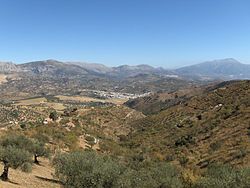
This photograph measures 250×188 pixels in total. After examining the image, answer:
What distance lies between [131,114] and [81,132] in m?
55.1

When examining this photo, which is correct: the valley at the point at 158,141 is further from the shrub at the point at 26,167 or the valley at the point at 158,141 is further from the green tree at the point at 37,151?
the green tree at the point at 37,151

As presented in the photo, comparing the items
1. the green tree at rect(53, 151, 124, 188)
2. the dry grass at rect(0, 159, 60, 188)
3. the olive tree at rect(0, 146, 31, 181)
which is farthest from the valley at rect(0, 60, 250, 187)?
the olive tree at rect(0, 146, 31, 181)

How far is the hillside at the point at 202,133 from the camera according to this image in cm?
5169

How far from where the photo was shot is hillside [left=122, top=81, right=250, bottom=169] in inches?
2035

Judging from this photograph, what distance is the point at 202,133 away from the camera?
7219 cm

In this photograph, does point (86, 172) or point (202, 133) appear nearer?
point (86, 172)

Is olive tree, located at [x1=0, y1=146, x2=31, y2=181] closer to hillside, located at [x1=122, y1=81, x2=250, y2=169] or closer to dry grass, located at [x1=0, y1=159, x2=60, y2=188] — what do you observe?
dry grass, located at [x1=0, y1=159, x2=60, y2=188]

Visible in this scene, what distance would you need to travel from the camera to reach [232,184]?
2464 cm

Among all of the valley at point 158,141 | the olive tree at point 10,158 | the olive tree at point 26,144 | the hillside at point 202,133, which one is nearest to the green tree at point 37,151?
the olive tree at point 26,144

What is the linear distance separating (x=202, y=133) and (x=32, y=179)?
145ft

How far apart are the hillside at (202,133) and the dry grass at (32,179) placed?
21.6 metres

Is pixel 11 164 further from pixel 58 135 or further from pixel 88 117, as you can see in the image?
pixel 88 117

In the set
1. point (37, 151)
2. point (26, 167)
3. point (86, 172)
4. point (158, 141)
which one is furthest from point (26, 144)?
point (158, 141)

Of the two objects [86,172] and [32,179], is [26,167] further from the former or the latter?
[86,172]
